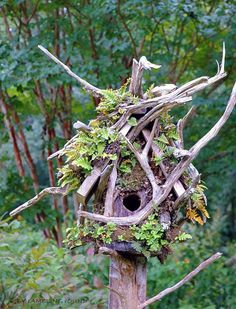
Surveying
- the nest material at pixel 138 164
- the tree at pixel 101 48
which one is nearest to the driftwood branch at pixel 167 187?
the nest material at pixel 138 164

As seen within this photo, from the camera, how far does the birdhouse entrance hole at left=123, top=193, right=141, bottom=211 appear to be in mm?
2188

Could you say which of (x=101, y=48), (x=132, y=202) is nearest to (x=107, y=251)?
(x=132, y=202)

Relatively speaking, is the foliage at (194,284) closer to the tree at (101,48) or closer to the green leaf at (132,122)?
the tree at (101,48)

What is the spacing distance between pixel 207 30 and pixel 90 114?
1.19m

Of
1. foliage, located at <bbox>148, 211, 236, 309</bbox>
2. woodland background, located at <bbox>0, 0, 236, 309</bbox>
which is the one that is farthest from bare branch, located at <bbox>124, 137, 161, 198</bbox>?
foliage, located at <bbox>148, 211, 236, 309</bbox>

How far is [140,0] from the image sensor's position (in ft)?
13.5

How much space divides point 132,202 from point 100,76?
91.9 inches

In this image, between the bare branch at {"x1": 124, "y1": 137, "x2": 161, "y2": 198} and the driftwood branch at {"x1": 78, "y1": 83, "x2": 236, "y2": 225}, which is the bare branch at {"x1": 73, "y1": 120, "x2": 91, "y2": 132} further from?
the driftwood branch at {"x1": 78, "y1": 83, "x2": 236, "y2": 225}

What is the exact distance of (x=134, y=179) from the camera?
7.13ft

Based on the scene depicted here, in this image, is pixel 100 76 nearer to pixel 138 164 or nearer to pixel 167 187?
pixel 138 164

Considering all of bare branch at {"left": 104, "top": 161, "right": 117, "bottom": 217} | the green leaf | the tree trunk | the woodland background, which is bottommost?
the tree trunk

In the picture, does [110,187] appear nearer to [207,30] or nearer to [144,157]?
[144,157]

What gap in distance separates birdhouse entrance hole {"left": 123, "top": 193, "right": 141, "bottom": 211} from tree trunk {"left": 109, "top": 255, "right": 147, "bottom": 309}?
0.62 feet

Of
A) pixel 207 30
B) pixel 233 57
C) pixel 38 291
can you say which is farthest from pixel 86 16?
pixel 38 291
